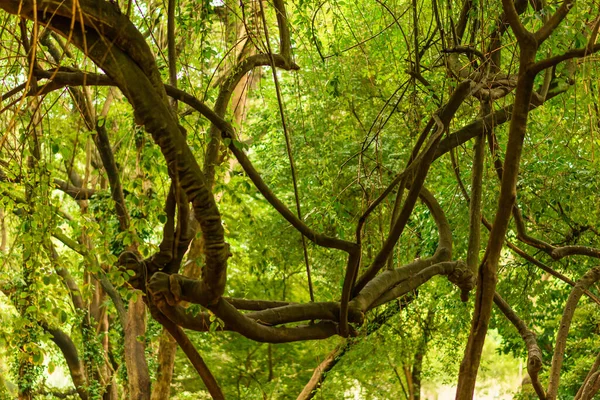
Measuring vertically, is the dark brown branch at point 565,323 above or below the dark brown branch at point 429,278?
above

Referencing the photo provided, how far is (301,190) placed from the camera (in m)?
9.42

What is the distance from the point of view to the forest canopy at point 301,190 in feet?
7.98

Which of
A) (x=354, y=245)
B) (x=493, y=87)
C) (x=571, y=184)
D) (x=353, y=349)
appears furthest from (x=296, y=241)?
(x=354, y=245)

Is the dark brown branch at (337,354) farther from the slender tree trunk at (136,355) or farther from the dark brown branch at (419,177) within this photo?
the dark brown branch at (419,177)

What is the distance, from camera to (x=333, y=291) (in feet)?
32.9

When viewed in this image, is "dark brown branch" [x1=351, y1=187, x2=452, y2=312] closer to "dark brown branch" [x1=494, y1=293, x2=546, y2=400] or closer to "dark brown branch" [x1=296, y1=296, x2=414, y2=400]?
"dark brown branch" [x1=494, y1=293, x2=546, y2=400]

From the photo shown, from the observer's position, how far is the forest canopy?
2.43 meters

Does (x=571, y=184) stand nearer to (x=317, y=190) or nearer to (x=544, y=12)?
(x=317, y=190)

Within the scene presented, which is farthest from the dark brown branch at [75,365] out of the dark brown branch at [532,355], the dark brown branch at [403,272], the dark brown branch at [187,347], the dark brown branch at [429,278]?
the dark brown branch at [187,347]

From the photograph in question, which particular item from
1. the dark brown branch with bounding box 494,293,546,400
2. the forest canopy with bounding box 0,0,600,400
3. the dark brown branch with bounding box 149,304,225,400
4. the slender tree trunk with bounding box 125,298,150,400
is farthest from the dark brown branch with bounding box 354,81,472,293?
the slender tree trunk with bounding box 125,298,150,400

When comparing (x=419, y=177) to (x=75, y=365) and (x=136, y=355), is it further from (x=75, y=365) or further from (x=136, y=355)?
(x=75, y=365)

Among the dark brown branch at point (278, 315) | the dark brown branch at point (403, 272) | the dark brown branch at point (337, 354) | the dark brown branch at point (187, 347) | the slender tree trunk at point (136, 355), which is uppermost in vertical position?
the dark brown branch at point (337, 354)

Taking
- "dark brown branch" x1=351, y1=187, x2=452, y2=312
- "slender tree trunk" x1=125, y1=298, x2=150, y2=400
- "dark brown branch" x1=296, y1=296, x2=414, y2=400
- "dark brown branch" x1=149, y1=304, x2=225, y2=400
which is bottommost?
"dark brown branch" x1=149, y1=304, x2=225, y2=400

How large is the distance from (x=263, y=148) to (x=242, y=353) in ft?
10.9
